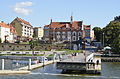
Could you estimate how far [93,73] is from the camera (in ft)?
126

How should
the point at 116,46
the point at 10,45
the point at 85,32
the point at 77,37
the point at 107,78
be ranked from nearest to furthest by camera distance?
the point at 107,78 < the point at 116,46 < the point at 10,45 < the point at 77,37 < the point at 85,32

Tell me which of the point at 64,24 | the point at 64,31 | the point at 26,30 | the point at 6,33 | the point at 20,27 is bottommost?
the point at 6,33

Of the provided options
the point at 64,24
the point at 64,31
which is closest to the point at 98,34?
the point at 64,31

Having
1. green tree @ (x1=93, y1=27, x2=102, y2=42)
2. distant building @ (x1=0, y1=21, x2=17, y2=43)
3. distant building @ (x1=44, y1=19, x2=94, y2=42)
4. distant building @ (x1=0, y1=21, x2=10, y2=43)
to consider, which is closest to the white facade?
distant building @ (x1=0, y1=21, x2=17, y2=43)

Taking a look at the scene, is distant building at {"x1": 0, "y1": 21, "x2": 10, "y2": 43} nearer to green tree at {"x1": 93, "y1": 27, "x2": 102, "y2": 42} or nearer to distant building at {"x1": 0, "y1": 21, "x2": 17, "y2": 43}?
distant building at {"x1": 0, "y1": 21, "x2": 17, "y2": 43}

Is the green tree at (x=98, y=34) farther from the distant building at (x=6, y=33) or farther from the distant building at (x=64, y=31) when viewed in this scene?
the distant building at (x=6, y=33)

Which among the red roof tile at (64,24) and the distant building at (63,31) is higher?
the red roof tile at (64,24)

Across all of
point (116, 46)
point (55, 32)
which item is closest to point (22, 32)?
point (55, 32)

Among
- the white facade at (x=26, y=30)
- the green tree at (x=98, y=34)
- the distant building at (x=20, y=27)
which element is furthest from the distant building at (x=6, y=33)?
the green tree at (x=98, y=34)

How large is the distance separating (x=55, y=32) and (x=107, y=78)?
101 metres

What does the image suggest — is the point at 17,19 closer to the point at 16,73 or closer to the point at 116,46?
the point at 116,46

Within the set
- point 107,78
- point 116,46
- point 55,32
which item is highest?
point 55,32

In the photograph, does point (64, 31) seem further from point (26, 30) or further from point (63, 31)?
point (26, 30)

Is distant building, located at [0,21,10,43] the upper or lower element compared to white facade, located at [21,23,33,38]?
lower
